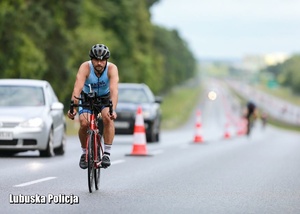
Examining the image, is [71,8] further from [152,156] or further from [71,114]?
[71,114]

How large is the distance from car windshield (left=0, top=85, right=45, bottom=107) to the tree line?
30.6 metres

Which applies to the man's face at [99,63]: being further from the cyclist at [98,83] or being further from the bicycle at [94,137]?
the bicycle at [94,137]

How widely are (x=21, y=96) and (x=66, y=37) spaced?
48877mm

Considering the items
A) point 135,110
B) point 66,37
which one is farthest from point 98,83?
point 66,37

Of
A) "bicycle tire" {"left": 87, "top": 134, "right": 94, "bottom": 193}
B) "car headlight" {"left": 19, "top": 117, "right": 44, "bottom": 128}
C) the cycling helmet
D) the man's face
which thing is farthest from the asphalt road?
the cycling helmet

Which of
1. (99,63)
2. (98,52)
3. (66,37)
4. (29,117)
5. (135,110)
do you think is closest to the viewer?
(98,52)

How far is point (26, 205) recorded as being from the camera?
10031mm

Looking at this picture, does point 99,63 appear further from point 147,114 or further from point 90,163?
point 147,114

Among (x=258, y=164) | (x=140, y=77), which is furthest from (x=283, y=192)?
(x=140, y=77)

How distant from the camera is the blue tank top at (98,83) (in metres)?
12.0

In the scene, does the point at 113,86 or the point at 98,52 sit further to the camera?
the point at 113,86

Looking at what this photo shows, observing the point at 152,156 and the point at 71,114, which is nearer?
the point at 71,114

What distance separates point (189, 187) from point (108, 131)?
4.84 feet

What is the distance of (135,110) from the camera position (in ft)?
97.7
